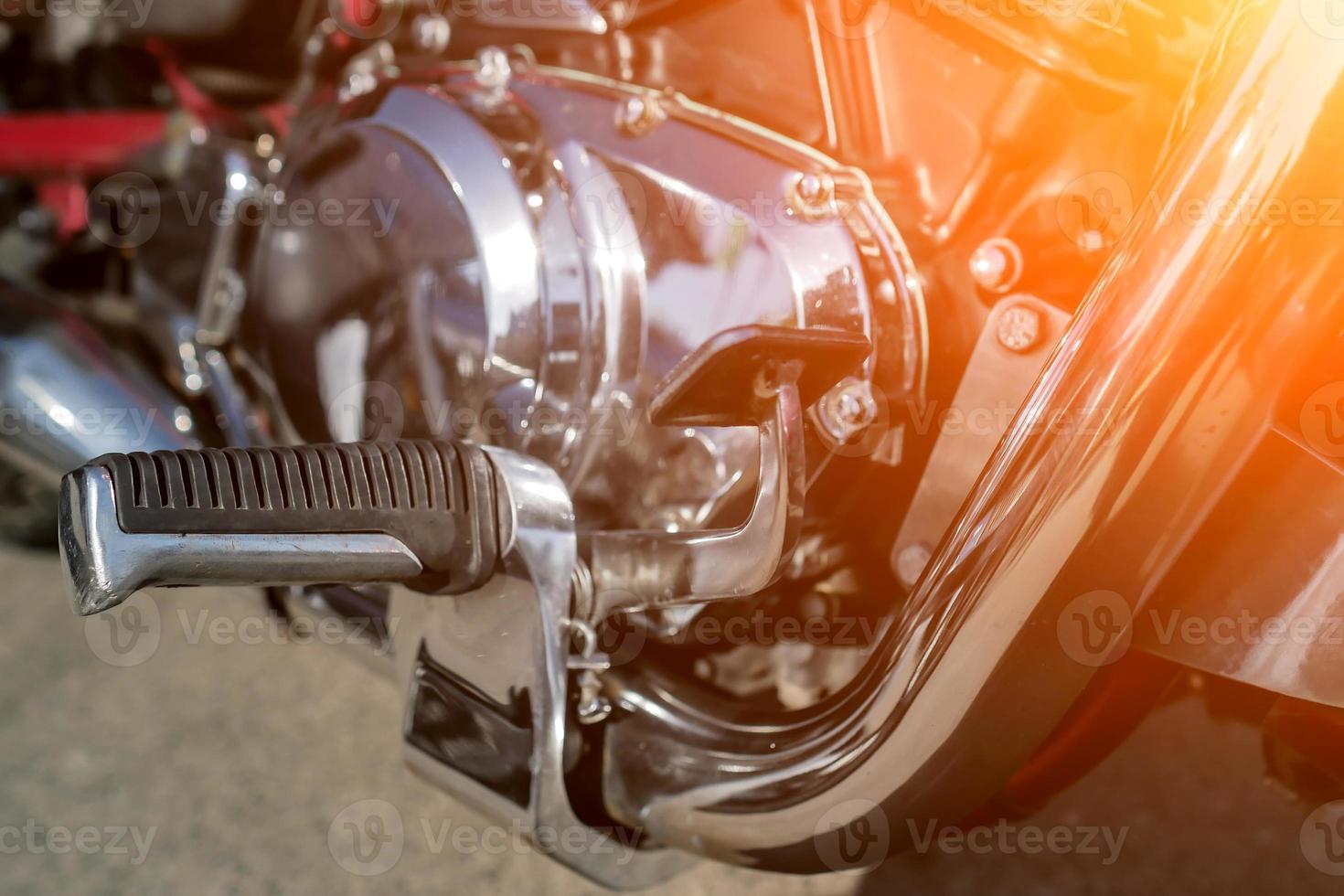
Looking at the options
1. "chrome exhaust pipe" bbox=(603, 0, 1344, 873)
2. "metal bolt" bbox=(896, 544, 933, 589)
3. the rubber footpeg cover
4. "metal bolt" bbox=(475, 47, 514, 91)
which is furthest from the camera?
"metal bolt" bbox=(475, 47, 514, 91)

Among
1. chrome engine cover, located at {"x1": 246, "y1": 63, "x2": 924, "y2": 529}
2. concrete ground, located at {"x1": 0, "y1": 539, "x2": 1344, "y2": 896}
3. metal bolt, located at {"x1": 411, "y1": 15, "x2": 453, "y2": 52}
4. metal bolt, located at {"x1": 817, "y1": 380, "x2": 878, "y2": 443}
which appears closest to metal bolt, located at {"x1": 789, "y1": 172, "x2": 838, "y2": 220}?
chrome engine cover, located at {"x1": 246, "y1": 63, "x2": 924, "y2": 529}

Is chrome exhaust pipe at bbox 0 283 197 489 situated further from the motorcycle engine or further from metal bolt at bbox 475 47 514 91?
metal bolt at bbox 475 47 514 91

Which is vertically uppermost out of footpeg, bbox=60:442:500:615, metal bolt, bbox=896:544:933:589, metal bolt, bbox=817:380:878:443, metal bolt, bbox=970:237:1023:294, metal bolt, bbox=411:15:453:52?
metal bolt, bbox=970:237:1023:294

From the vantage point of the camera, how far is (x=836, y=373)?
62 centimetres

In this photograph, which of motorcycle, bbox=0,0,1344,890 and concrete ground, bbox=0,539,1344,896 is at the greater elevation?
motorcycle, bbox=0,0,1344,890

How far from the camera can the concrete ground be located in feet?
3.38

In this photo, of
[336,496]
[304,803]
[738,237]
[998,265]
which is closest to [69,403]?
[304,803]

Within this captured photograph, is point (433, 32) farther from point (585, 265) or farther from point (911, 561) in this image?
point (911, 561)

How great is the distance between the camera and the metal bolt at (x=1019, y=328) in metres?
0.64

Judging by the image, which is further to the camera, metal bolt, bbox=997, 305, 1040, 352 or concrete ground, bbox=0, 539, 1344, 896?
concrete ground, bbox=0, 539, 1344, 896

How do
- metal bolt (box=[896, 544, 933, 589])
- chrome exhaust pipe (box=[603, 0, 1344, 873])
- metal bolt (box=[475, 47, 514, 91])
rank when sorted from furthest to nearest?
metal bolt (box=[475, 47, 514, 91]) → metal bolt (box=[896, 544, 933, 589]) → chrome exhaust pipe (box=[603, 0, 1344, 873])

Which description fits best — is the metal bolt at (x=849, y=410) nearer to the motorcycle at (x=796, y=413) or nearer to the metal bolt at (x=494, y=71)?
the motorcycle at (x=796, y=413)

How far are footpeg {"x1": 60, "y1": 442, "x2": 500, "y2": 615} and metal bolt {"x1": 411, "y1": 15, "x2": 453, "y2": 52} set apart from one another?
0.42m

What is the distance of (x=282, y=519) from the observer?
2.04ft
